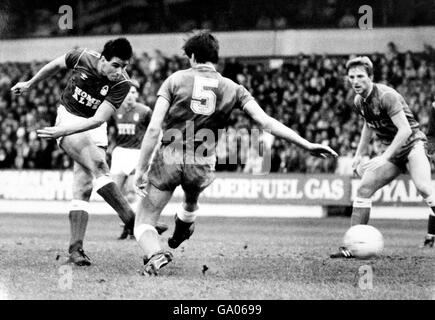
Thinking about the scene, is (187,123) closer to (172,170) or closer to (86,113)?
(172,170)

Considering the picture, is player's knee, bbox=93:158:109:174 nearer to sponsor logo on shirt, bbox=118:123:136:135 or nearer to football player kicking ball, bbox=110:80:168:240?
football player kicking ball, bbox=110:80:168:240

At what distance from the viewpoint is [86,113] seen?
901 cm

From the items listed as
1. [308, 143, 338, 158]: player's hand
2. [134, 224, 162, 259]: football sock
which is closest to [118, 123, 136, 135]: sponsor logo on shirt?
[134, 224, 162, 259]: football sock

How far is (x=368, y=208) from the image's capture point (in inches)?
389

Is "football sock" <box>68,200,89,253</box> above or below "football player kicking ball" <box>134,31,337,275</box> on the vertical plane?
below

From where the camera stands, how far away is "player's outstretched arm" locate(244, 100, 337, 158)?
672cm

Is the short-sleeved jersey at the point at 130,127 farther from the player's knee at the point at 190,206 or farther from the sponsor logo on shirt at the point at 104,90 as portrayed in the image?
the player's knee at the point at 190,206

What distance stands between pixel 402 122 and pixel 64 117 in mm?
4148

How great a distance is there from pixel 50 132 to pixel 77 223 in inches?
52.6

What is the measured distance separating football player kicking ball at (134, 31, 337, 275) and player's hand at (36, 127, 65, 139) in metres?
1.13

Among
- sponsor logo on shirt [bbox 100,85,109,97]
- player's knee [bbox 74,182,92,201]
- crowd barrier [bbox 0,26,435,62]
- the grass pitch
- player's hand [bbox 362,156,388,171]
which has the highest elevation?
crowd barrier [bbox 0,26,435,62]

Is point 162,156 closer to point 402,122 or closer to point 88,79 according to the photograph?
point 88,79
